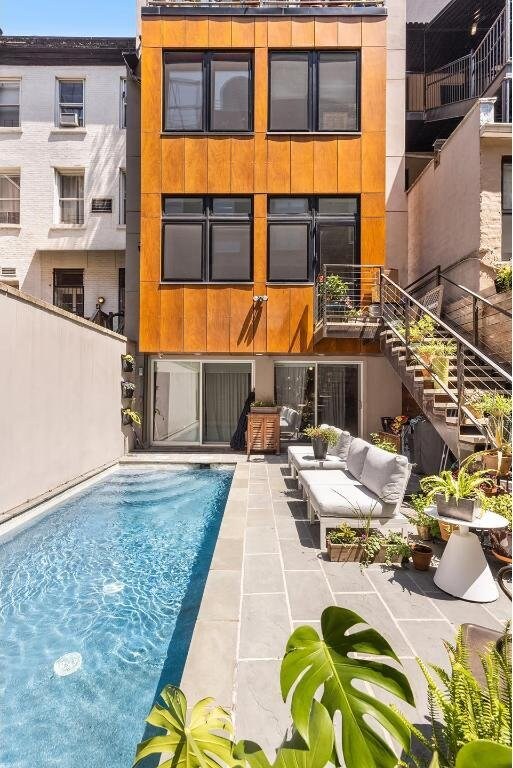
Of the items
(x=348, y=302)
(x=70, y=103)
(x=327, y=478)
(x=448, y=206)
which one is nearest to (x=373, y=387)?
(x=348, y=302)

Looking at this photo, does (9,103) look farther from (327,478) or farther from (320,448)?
(327,478)

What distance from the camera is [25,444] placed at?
20.0 ft

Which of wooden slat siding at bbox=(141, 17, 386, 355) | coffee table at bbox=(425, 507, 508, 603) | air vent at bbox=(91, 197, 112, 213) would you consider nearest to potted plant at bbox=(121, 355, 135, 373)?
wooden slat siding at bbox=(141, 17, 386, 355)

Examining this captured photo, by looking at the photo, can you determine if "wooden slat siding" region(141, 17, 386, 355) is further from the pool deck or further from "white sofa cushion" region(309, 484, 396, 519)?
the pool deck

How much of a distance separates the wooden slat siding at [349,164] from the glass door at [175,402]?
244 inches

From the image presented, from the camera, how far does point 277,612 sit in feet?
10.4

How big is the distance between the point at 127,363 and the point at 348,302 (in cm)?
576

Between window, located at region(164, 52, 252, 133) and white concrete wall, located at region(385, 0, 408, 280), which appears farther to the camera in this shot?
white concrete wall, located at region(385, 0, 408, 280)

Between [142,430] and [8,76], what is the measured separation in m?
12.4

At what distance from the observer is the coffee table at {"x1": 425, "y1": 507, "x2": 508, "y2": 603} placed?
11.0ft

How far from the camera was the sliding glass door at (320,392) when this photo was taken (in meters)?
11.3

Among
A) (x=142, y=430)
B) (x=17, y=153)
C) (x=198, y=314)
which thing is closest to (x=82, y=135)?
(x=17, y=153)

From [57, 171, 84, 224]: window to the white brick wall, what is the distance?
0.86ft

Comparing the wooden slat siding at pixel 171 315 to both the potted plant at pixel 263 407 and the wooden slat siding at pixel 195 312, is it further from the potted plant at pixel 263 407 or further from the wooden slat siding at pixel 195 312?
the potted plant at pixel 263 407
